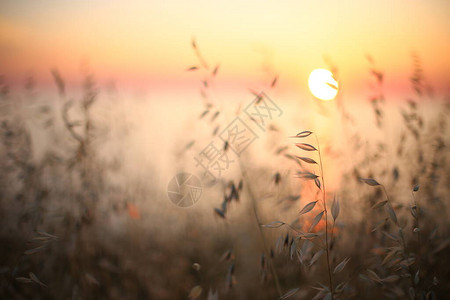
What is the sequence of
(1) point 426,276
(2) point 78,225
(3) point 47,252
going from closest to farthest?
(2) point 78,225, (1) point 426,276, (3) point 47,252

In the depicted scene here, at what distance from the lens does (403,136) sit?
1847 millimetres

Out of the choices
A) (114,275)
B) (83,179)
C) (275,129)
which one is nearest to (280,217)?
(275,129)

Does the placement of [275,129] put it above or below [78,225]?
above

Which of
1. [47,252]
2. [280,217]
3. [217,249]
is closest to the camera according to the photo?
[47,252]

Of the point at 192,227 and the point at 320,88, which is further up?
the point at 320,88

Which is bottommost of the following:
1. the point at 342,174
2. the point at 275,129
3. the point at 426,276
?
the point at 426,276

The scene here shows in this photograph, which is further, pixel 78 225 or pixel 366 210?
pixel 366 210

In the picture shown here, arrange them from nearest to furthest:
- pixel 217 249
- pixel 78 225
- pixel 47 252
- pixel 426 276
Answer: pixel 78 225, pixel 426 276, pixel 47 252, pixel 217 249

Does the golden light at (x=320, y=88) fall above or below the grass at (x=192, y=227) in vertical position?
above

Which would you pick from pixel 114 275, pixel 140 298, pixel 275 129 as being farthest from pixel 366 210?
pixel 114 275

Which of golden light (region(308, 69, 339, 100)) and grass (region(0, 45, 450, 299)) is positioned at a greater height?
golden light (region(308, 69, 339, 100))

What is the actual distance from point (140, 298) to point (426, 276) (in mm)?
1253

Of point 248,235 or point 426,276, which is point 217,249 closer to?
point 248,235

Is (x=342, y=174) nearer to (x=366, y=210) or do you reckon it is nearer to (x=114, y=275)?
(x=366, y=210)
